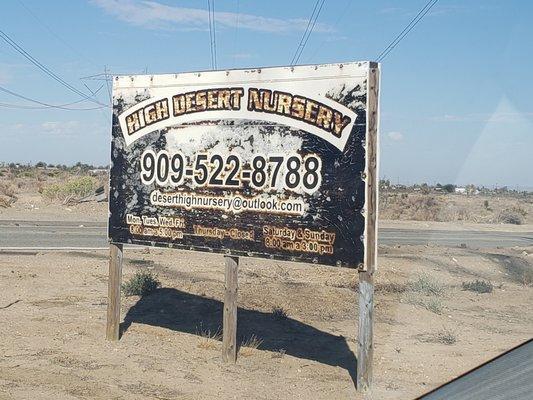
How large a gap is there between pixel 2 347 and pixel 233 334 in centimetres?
299

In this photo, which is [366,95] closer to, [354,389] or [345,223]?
[345,223]

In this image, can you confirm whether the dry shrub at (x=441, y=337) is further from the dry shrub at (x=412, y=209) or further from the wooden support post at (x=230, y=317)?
the dry shrub at (x=412, y=209)

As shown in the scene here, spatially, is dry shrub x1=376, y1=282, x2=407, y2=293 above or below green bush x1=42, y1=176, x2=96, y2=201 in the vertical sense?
below

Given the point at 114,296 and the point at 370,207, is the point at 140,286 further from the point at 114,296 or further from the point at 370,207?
the point at 370,207

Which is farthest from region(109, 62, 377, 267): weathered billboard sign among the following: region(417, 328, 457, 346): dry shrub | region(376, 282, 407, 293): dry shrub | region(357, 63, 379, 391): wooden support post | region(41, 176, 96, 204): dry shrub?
region(41, 176, 96, 204): dry shrub

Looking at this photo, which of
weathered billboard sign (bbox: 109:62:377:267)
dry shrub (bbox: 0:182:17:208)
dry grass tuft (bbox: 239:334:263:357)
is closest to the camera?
weathered billboard sign (bbox: 109:62:377:267)

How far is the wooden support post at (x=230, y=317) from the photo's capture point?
9195 millimetres

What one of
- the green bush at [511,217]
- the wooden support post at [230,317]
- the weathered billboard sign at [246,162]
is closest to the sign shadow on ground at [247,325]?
the wooden support post at [230,317]

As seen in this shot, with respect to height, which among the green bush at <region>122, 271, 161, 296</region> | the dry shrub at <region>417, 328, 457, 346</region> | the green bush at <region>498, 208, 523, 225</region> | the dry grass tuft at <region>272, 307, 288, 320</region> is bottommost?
the dry shrub at <region>417, 328, 457, 346</region>

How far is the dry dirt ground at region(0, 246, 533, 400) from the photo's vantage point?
324 inches

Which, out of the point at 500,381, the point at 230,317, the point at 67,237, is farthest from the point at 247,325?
the point at 67,237

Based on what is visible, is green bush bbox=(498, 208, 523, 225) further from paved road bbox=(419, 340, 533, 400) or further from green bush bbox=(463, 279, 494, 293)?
paved road bbox=(419, 340, 533, 400)

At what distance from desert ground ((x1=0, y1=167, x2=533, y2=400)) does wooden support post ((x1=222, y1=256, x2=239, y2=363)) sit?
188mm

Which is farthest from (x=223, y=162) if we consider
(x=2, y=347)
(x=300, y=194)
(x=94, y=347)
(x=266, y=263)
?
(x=266, y=263)
